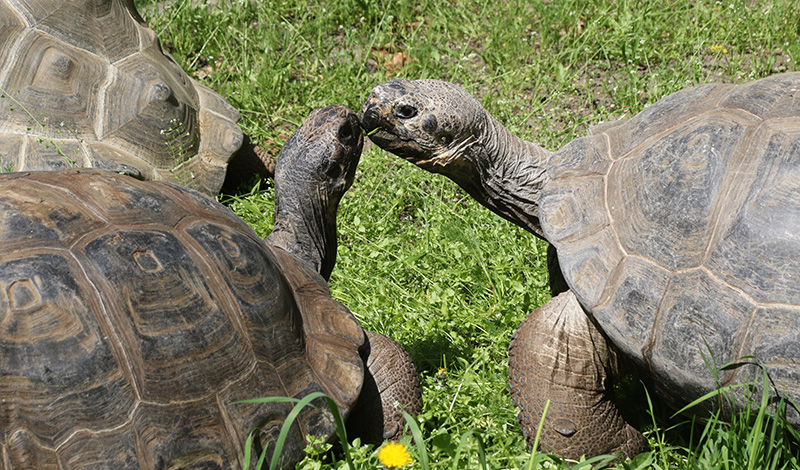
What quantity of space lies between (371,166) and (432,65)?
148 centimetres

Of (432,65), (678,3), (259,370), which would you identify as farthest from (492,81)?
(259,370)

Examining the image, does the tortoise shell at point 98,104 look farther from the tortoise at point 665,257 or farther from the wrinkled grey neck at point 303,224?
the tortoise at point 665,257

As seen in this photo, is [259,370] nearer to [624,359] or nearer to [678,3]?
[624,359]

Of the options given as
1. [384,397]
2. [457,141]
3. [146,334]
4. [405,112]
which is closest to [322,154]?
[405,112]

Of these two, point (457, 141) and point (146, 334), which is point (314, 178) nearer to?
point (457, 141)

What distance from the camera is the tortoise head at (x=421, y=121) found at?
11.2ft

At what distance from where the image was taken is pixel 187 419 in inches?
92.8

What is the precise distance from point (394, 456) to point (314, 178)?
1.32 meters

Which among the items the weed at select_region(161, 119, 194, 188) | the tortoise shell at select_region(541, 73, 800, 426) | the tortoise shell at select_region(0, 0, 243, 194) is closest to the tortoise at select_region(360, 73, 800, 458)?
the tortoise shell at select_region(541, 73, 800, 426)

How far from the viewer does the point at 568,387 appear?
3.03 m

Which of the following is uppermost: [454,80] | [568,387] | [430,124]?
[454,80]

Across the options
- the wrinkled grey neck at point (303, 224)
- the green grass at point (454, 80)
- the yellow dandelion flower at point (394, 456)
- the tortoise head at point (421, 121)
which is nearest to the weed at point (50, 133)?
the green grass at point (454, 80)

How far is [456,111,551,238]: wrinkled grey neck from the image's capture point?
3523mm

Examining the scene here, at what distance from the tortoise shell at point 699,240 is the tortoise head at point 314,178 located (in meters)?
0.93
